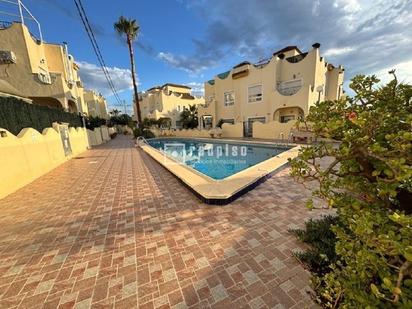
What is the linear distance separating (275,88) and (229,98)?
697 cm

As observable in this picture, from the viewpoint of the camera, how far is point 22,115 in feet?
28.8

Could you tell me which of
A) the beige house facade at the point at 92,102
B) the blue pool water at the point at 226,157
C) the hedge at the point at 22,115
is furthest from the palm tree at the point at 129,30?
the beige house facade at the point at 92,102

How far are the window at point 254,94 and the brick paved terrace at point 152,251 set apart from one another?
1901cm

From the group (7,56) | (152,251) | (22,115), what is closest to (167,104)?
(7,56)

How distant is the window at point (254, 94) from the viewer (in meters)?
22.0

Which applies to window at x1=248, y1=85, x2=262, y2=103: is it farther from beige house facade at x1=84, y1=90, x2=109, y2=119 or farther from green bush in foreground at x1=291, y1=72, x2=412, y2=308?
beige house facade at x1=84, y1=90, x2=109, y2=119

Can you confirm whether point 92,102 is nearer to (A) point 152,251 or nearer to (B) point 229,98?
(B) point 229,98

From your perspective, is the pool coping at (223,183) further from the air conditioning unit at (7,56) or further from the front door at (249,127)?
the air conditioning unit at (7,56)

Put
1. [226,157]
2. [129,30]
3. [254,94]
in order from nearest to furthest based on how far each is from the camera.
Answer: [226,157]
[129,30]
[254,94]

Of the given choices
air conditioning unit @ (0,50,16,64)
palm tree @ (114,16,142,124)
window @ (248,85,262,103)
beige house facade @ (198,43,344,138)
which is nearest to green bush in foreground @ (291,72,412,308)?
beige house facade @ (198,43,344,138)

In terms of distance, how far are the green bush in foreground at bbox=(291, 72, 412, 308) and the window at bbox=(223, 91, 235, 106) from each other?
24.9 metres

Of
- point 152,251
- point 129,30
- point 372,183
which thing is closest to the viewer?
point 372,183

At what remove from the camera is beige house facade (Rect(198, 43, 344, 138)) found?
1842cm

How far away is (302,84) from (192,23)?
1276 centimetres
